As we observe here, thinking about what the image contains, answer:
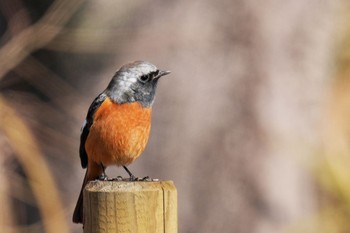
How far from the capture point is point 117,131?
15.9 feet

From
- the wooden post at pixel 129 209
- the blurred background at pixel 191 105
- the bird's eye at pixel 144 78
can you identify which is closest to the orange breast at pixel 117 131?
the bird's eye at pixel 144 78

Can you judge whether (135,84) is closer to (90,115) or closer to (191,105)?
(90,115)

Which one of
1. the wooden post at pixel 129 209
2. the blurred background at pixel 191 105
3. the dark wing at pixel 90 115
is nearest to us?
the wooden post at pixel 129 209

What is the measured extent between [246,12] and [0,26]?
2.24 m

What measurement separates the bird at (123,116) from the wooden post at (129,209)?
1804 mm

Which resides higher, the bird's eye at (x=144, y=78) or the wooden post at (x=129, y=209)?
the bird's eye at (x=144, y=78)

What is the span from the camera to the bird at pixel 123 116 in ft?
15.8

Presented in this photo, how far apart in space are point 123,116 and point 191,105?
2504 millimetres

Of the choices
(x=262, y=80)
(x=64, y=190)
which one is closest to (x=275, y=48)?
(x=262, y=80)

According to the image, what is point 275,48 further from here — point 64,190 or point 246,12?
point 64,190

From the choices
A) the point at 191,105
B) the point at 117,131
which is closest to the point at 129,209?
the point at 117,131

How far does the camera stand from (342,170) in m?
8.05

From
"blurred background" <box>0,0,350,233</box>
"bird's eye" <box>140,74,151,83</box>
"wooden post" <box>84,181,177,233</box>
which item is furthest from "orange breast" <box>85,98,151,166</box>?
"wooden post" <box>84,181,177,233</box>

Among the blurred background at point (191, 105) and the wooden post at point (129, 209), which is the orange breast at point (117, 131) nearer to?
the blurred background at point (191, 105)
